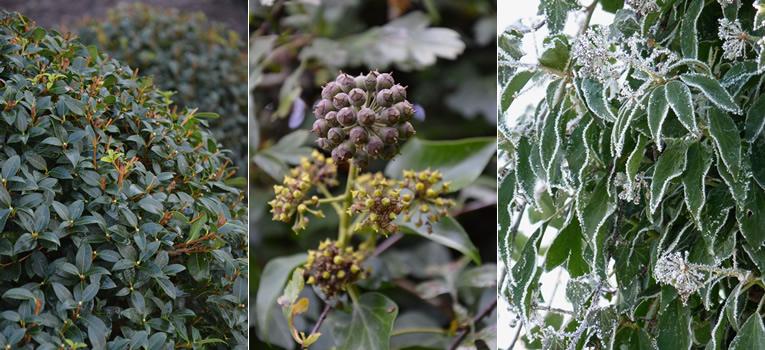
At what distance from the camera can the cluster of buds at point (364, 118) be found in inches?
41.8

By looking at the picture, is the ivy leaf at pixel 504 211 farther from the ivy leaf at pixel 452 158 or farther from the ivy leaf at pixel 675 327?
the ivy leaf at pixel 675 327

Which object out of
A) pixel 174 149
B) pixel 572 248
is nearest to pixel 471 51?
pixel 572 248

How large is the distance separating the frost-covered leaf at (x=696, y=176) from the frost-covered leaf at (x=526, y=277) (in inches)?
8.3

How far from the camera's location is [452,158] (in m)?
1.33

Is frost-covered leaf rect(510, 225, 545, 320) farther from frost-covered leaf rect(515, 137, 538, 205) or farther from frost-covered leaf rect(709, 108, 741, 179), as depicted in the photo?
frost-covered leaf rect(709, 108, 741, 179)

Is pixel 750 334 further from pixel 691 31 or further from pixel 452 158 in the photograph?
pixel 452 158

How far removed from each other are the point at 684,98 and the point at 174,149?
615mm

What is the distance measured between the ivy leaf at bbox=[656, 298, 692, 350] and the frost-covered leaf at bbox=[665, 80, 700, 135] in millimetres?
221

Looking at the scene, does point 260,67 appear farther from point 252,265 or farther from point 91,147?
point 91,147

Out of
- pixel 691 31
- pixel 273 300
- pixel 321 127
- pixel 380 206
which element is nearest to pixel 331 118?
pixel 321 127

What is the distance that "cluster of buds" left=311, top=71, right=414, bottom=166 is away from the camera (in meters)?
1.06

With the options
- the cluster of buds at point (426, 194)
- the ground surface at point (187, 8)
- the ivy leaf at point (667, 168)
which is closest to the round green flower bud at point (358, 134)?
the cluster of buds at point (426, 194)

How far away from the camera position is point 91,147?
1.01 m

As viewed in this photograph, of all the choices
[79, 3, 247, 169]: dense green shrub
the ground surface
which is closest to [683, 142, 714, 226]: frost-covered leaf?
[79, 3, 247, 169]: dense green shrub
